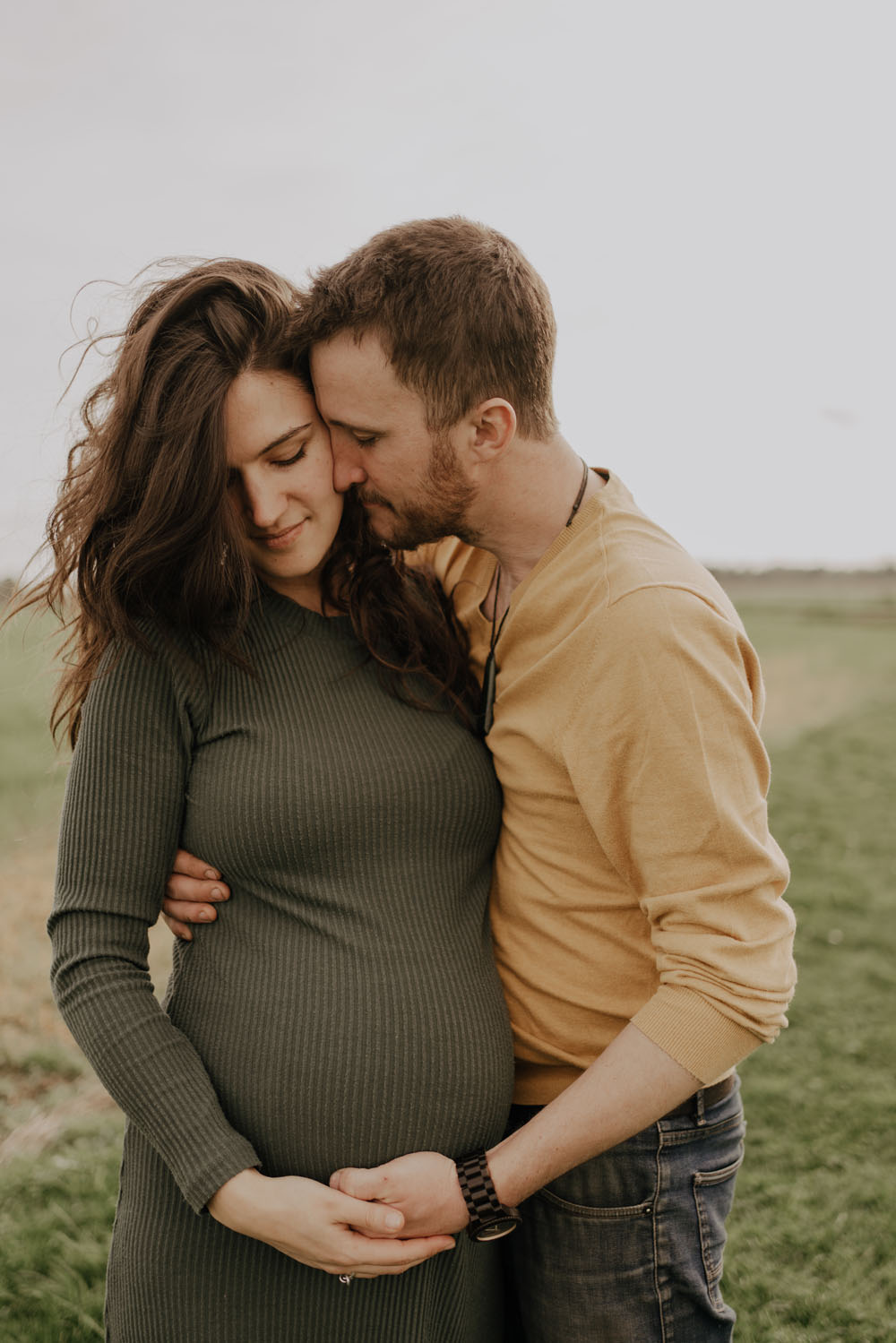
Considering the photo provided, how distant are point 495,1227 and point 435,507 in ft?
4.38

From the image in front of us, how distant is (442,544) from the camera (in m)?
2.55

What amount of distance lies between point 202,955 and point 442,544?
3.78 ft

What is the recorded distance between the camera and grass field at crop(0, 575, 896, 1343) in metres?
2.94

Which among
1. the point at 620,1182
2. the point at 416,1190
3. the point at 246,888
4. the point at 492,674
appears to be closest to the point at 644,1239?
the point at 620,1182

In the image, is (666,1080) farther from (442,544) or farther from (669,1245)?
(442,544)

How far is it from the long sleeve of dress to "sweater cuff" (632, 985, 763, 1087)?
2.32ft

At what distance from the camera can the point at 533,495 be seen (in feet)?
6.85

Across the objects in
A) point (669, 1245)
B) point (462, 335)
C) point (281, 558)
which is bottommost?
point (669, 1245)

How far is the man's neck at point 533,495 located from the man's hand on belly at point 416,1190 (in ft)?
3.72

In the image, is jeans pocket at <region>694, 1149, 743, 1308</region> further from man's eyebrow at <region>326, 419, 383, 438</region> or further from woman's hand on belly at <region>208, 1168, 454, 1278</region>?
man's eyebrow at <region>326, 419, 383, 438</region>

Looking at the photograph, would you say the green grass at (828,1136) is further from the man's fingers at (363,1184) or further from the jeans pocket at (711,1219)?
the man's fingers at (363,1184)

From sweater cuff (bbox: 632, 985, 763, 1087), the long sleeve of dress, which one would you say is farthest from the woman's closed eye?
sweater cuff (bbox: 632, 985, 763, 1087)

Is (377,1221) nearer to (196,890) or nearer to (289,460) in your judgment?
(196,890)

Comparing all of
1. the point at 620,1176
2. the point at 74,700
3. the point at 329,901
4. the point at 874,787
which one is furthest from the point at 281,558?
the point at 874,787
